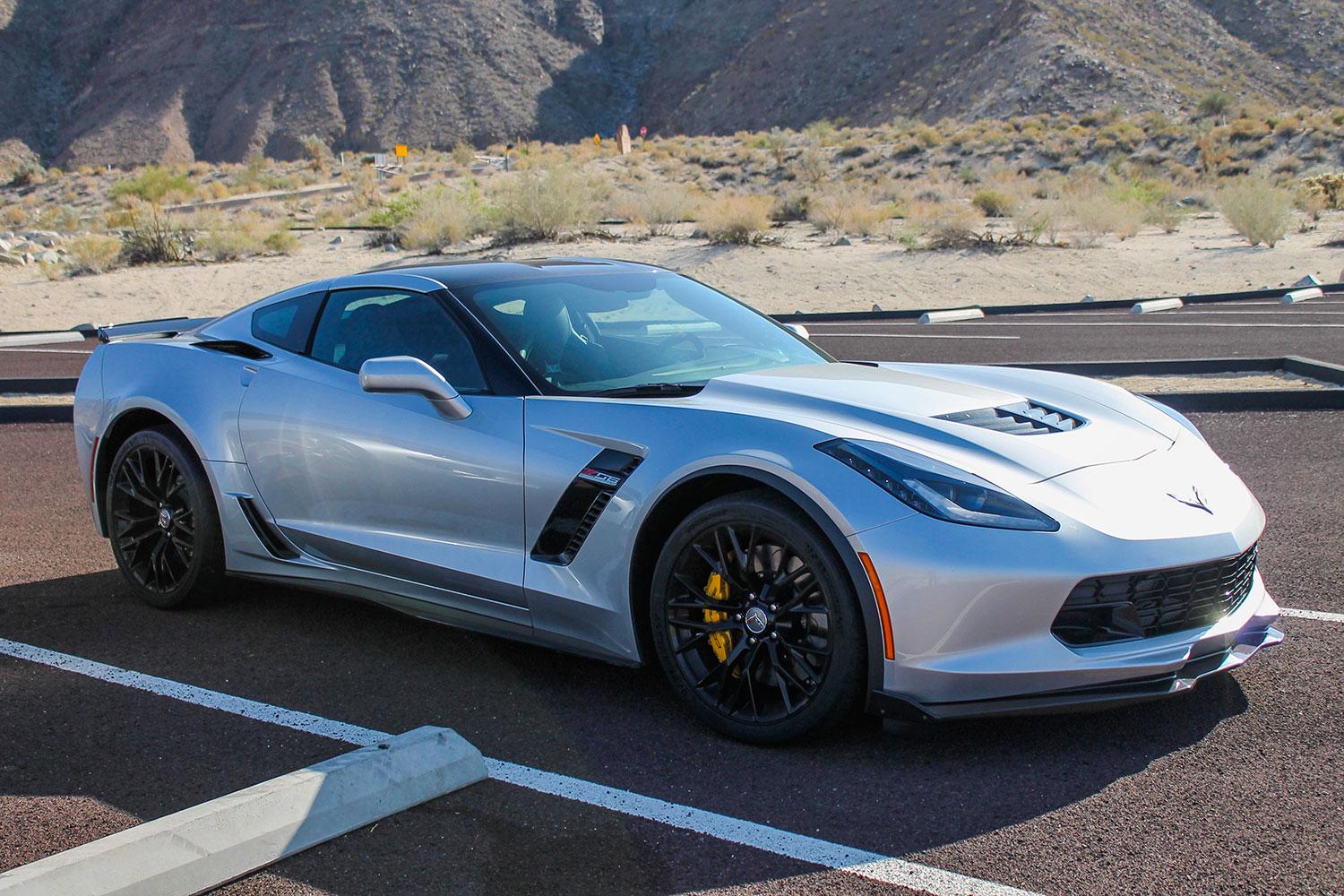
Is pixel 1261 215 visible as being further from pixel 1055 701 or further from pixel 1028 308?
pixel 1055 701

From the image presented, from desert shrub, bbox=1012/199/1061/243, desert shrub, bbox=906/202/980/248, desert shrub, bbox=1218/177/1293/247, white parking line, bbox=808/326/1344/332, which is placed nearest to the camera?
white parking line, bbox=808/326/1344/332

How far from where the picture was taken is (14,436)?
32.8ft

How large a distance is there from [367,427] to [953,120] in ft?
188

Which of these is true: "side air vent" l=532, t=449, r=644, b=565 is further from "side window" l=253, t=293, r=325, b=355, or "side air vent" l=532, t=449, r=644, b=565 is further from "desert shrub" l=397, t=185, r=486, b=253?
"desert shrub" l=397, t=185, r=486, b=253

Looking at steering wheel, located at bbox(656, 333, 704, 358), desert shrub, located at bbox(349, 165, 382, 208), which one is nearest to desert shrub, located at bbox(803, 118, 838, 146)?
desert shrub, located at bbox(349, 165, 382, 208)

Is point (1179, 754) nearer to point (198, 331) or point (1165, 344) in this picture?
point (198, 331)

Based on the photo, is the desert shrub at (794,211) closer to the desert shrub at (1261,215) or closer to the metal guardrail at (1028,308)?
the desert shrub at (1261,215)

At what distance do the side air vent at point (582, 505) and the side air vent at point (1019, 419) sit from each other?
105cm

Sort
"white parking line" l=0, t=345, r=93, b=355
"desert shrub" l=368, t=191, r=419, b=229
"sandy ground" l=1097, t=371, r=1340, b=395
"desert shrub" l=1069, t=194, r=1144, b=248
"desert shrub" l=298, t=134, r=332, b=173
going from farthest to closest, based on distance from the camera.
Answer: "desert shrub" l=298, t=134, r=332, b=173 → "desert shrub" l=368, t=191, r=419, b=229 → "desert shrub" l=1069, t=194, r=1144, b=248 → "white parking line" l=0, t=345, r=93, b=355 → "sandy ground" l=1097, t=371, r=1340, b=395

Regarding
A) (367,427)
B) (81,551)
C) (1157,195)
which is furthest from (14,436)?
(1157,195)

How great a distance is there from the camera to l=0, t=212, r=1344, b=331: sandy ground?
20.5 metres

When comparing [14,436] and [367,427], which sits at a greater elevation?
[367,427]

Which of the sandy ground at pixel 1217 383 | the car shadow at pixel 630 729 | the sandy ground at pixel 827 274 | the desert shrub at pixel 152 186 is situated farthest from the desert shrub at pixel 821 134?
the car shadow at pixel 630 729

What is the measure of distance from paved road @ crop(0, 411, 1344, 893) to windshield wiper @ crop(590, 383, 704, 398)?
1022mm
